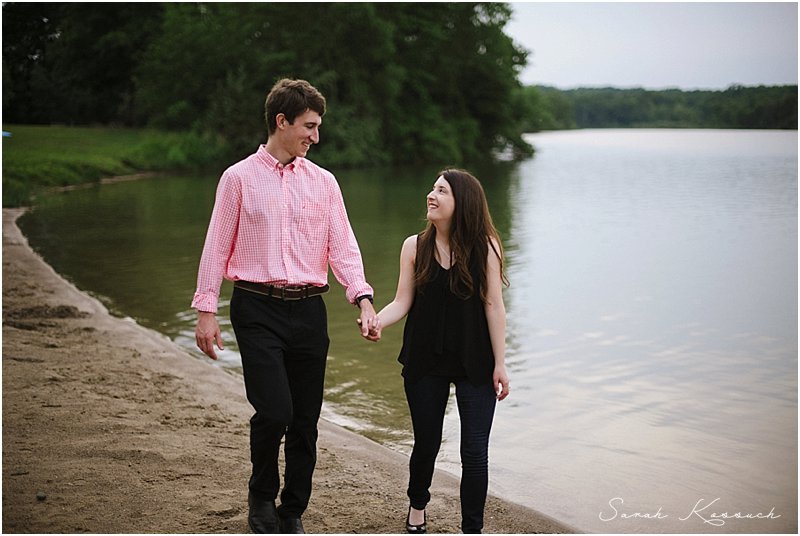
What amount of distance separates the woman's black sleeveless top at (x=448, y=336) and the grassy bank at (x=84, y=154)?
19.9 metres

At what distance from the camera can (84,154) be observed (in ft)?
107

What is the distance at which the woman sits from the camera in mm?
3955

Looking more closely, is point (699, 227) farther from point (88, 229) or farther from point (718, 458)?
point (718, 458)

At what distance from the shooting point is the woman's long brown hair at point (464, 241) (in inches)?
156

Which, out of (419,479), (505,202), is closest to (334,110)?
(505,202)

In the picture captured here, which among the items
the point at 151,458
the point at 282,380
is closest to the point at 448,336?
the point at 282,380

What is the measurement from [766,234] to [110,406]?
50.3ft

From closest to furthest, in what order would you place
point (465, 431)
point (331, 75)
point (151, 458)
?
point (465, 431)
point (151, 458)
point (331, 75)

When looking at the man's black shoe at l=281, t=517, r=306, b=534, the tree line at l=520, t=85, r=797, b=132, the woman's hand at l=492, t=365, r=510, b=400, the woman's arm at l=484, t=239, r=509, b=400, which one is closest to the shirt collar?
the woman's arm at l=484, t=239, r=509, b=400

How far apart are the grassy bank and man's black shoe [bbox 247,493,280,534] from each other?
19.6 meters

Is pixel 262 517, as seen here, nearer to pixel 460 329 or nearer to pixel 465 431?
pixel 465 431

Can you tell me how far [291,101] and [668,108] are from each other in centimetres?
5927

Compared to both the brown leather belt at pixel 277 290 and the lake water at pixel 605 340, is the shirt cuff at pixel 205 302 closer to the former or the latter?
the brown leather belt at pixel 277 290
